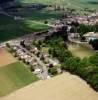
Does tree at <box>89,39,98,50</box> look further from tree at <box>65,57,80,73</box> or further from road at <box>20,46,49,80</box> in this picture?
road at <box>20,46,49,80</box>

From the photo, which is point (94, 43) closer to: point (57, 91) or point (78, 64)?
point (78, 64)

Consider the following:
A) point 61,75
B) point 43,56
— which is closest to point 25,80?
point 61,75

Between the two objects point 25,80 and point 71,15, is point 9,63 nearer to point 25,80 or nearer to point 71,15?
point 25,80

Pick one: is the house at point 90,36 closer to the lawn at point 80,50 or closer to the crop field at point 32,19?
the lawn at point 80,50

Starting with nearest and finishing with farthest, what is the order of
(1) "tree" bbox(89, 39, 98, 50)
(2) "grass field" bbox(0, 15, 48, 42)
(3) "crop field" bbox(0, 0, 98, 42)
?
(1) "tree" bbox(89, 39, 98, 50) → (2) "grass field" bbox(0, 15, 48, 42) → (3) "crop field" bbox(0, 0, 98, 42)

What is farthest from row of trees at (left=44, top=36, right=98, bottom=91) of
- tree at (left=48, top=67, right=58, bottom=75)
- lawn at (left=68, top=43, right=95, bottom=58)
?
lawn at (left=68, top=43, right=95, bottom=58)
